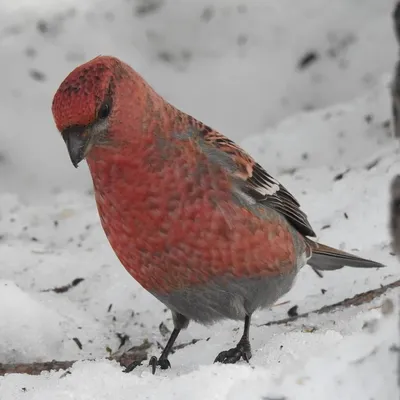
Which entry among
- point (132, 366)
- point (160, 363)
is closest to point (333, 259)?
point (160, 363)

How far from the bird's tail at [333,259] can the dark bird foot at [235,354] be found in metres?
0.87

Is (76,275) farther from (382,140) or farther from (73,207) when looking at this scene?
(382,140)

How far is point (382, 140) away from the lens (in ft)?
19.6

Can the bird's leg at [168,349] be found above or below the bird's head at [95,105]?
below

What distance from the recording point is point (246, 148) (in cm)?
624

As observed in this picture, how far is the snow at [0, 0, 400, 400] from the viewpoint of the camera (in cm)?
277

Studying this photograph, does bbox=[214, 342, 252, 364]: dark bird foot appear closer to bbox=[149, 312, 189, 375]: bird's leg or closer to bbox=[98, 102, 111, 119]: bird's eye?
bbox=[149, 312, 189, 375]: bird's leg

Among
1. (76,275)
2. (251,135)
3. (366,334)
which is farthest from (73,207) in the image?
Result: (366,334)

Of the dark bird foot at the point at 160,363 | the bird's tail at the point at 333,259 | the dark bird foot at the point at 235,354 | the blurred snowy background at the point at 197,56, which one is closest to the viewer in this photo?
the dark bird foot at the point at 235,354

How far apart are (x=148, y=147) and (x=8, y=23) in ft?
14.8

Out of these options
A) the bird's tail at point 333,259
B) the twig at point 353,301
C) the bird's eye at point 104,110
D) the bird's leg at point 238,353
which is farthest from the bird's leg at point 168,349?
the bird's eye at point 104,110

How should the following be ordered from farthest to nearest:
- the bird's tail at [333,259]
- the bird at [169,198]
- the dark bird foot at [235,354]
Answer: the bird's tail at [333,259] → the dark bird foot at [235,354] → the bird at [169,198]

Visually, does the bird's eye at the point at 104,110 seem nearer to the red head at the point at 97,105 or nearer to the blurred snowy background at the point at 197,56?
the red head at the point at 97,105

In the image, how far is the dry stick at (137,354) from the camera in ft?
12.1
